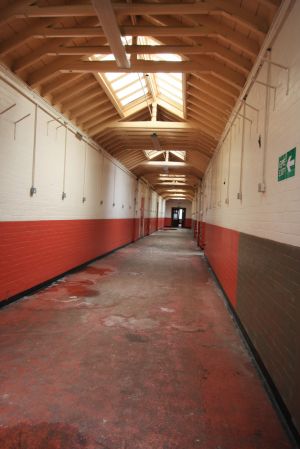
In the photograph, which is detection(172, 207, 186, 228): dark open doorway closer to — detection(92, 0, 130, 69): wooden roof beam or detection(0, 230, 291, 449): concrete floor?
detection(0, 230, 291, 449): concrete floor

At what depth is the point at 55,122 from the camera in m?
5.56

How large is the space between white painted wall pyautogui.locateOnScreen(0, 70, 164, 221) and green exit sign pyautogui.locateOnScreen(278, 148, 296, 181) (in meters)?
3.32

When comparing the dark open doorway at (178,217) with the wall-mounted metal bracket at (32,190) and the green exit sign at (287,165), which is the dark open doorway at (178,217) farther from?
the green exit sign at (287,165)

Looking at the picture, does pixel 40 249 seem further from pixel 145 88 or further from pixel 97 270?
pixel 145 88

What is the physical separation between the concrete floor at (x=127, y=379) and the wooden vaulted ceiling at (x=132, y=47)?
327 cm

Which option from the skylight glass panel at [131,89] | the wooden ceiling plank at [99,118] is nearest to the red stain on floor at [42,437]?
the skylight glass panel at [131,89]

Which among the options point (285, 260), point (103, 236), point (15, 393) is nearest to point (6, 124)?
point (15, 393)

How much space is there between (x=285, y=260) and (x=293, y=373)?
75 centimetres

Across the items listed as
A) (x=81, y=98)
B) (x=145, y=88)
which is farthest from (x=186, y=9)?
(x=145, y=88)

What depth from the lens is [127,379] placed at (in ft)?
8.43

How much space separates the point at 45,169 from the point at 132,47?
7.75 feet

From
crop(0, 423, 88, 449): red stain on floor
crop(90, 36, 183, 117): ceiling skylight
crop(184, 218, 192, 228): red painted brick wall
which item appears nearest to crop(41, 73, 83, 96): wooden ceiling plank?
crop(90, 36, 183, 117): ceiling skylight

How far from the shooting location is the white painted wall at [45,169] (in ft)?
13.6

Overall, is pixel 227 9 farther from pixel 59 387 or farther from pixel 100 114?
pixel 100 114
